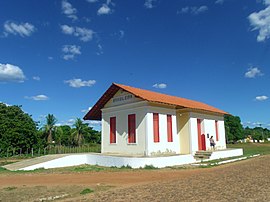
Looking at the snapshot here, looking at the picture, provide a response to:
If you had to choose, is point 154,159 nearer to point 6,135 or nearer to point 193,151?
point 193,151

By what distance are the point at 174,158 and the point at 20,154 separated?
2119 centimetres

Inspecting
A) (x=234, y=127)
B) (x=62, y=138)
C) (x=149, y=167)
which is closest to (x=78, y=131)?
(x=62, y=138)

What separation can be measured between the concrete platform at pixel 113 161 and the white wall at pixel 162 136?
181 cm

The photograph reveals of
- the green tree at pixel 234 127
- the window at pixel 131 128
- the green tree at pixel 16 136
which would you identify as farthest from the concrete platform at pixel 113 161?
the green tree at pixel 234 127

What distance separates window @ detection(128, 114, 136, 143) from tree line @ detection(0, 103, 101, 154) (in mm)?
17963

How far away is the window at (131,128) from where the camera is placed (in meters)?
21.0

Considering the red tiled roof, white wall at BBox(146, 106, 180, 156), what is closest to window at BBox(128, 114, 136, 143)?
white wall at BBox(146, 106, 180, 156)

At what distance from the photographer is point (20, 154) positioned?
107 feet

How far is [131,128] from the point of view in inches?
840

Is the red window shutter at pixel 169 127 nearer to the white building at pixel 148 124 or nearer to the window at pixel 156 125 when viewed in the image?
the white building at pixel 148 124

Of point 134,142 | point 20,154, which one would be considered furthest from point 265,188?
point 20,154

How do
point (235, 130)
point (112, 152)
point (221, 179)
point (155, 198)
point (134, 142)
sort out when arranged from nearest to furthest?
point (155, 198)
point (221, 179)
point (134, 142)
point (112, 152)
point (235, 130)

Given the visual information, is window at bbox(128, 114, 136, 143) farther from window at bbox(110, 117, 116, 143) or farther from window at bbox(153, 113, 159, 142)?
window at bbox(110, 117, 116, 143)

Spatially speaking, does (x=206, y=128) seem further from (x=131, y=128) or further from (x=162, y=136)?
(x=131, y=128)
